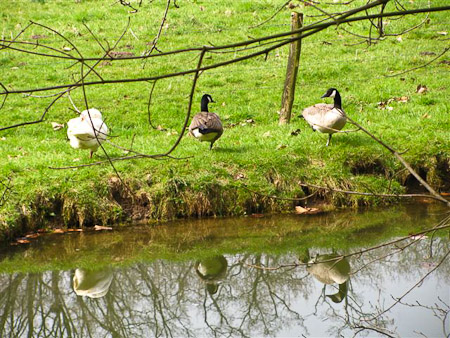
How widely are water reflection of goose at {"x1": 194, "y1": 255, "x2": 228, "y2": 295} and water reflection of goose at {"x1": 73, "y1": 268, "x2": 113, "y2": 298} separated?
3.71 feet

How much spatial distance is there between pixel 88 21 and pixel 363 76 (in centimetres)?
896

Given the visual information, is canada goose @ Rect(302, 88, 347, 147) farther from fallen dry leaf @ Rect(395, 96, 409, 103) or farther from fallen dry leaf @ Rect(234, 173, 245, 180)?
fallen dry leaf @ Rect(395, 96, 409, 103)

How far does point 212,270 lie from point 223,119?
18.0 feet

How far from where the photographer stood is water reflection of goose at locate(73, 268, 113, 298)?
6.78m

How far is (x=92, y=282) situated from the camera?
705 cm

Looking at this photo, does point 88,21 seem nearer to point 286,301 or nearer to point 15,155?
point 15,155

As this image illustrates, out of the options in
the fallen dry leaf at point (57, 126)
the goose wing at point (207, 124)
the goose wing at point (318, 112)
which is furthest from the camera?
the fallen dry leaf at point (57, 126)

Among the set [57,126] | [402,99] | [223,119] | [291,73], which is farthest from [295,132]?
[57,126]

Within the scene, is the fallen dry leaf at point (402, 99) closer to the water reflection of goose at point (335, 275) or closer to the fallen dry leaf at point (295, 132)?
the fallen dry leaf at point (295, 132)

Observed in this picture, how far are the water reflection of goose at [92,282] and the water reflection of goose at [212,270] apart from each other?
113 centimetres

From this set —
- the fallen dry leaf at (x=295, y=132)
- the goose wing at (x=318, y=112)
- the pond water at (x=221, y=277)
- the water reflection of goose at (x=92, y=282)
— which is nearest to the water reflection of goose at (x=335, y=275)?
the pond water at (x=221, y=277)

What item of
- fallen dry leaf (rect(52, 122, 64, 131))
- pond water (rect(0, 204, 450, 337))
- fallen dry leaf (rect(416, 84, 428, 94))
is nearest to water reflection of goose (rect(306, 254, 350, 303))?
pond water (rect(0, 204, 450, 337))

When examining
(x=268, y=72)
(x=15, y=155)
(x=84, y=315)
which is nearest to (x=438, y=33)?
(x=268, y=72)

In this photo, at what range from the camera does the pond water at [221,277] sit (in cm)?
603
